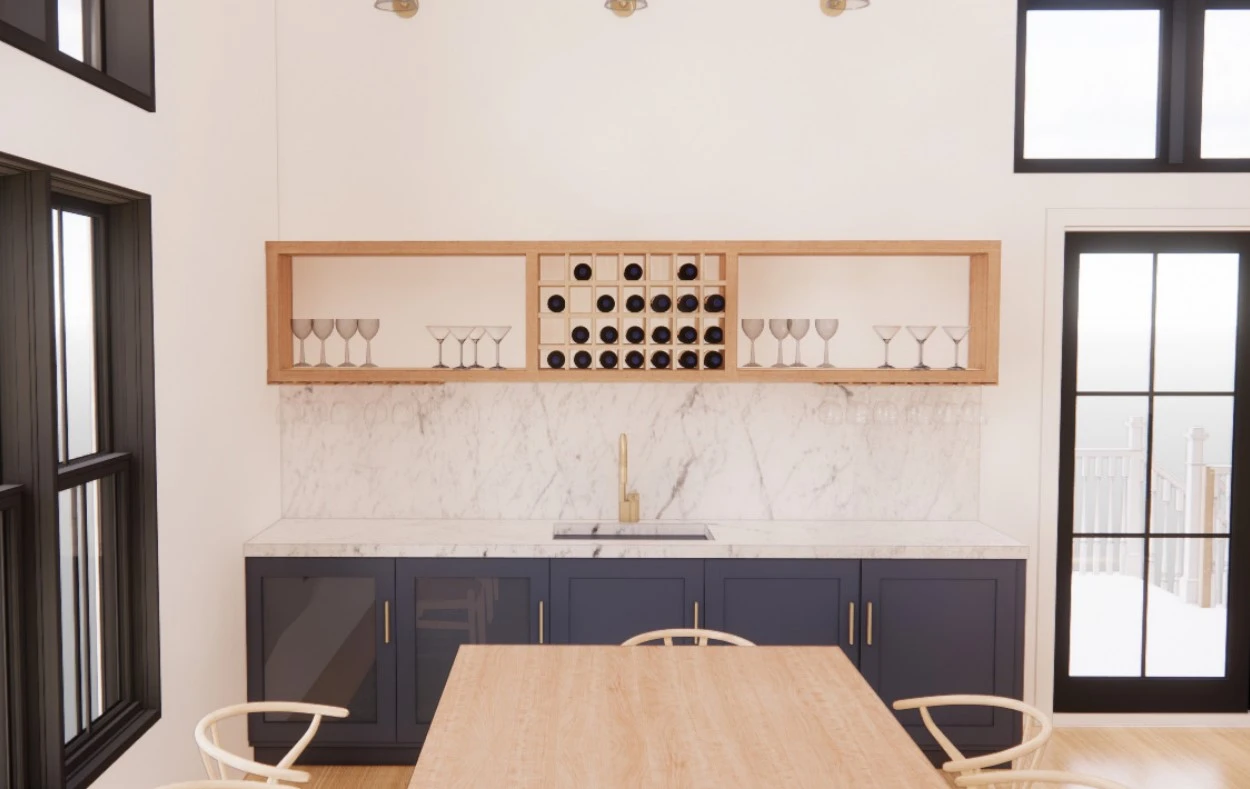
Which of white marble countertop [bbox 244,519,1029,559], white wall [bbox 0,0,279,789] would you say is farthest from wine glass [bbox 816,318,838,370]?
white wall [bbox 0,0,279,789]

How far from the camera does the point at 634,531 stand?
14.3 feet

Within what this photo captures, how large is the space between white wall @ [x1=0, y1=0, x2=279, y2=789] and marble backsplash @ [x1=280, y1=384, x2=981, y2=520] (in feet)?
1.17

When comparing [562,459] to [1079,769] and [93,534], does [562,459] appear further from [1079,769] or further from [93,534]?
[1079,769]

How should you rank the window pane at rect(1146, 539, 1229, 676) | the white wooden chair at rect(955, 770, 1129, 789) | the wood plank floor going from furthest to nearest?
1. the window pane at rect(1146, 539, 1229, 676)
2. the wood plank floor
3. the white wooden chair at rect(955, 770, 1129, 789)

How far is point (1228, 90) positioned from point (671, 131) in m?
2.59

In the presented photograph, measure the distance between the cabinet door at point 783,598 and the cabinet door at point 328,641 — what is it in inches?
53.5

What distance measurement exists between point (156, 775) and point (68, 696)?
1.60ft

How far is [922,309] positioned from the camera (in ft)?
14.8

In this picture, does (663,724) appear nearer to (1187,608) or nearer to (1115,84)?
(1187,608)

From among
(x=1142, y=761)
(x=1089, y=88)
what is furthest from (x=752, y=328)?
(x=1142, y=761)

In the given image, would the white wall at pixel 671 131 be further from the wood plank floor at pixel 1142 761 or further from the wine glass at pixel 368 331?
the wood plank floor at pixel 1142 761

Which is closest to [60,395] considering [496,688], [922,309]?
[496,688]

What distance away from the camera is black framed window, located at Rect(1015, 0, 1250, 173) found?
4.46 metres

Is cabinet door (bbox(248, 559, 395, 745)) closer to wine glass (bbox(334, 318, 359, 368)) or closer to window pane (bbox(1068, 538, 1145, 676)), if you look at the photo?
wine glass (bbox(334, 318, 359, 368))
